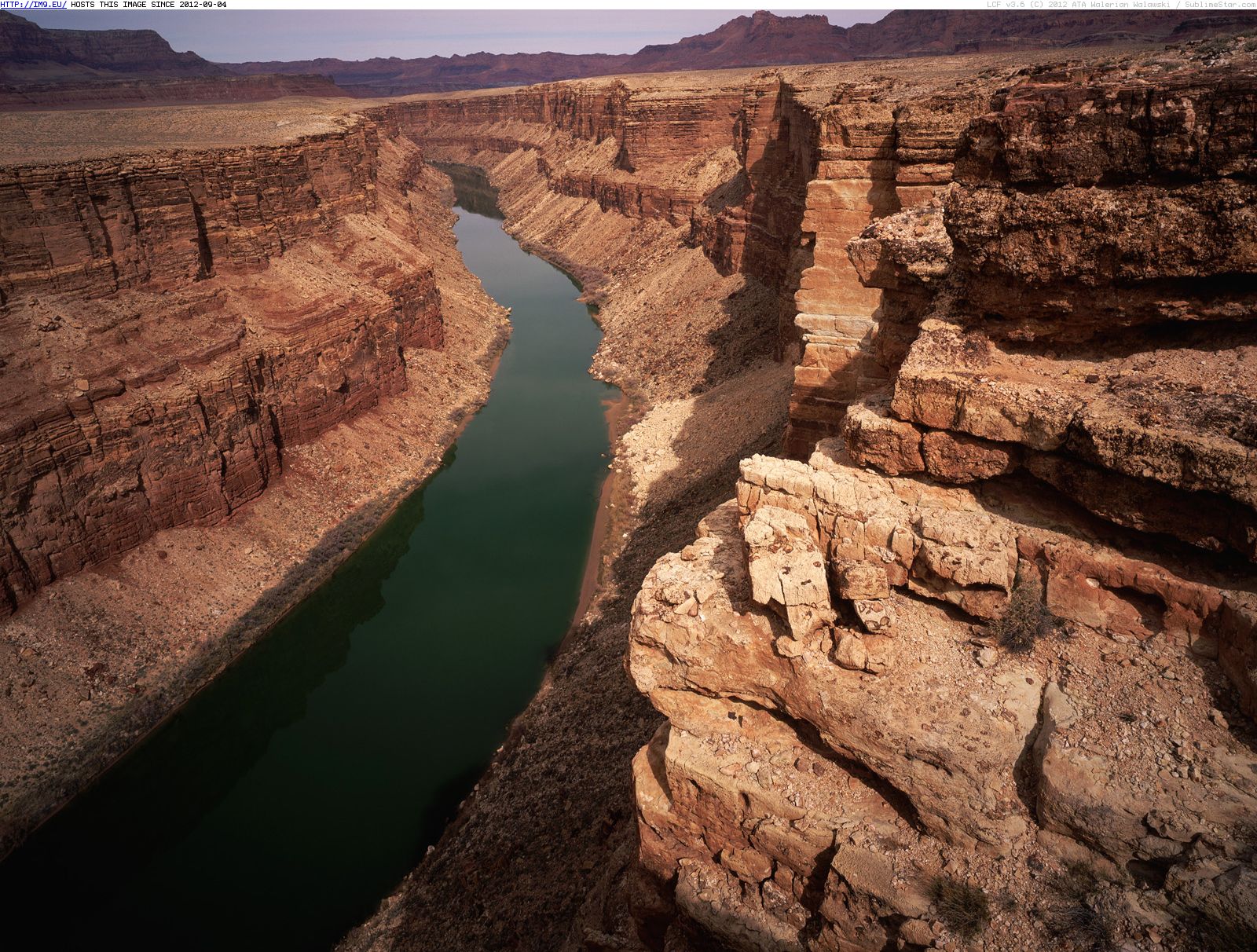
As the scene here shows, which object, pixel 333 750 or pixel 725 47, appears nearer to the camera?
pixel 333 750

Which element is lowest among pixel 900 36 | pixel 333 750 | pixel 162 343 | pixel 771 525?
pixel 333 750

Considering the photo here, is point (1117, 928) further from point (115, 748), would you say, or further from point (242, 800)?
point (115, 748)

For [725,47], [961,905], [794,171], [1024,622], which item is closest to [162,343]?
[794,171]

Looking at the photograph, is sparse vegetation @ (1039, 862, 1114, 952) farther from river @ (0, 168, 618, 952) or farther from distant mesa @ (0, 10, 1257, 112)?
distant mesa @ (0, 10, 1257, 112)

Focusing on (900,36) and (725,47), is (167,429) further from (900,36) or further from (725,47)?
(725,47)

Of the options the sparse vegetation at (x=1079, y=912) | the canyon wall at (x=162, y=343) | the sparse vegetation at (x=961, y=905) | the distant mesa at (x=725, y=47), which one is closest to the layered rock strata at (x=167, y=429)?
the canyon wall at (x=162, y=343)

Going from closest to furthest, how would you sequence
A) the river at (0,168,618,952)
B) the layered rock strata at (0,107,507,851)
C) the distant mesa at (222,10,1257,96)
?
1. the river at (0,168,618,952)
2. the layered rock strata at (0,107,507,851)
3. the distant mesa at (222,10,1257,96)

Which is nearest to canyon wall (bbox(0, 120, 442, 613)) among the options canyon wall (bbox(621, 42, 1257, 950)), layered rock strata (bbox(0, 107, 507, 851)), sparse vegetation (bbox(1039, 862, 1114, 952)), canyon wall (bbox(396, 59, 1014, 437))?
layered rock strata (bbox(0, 107, 507, 851))
